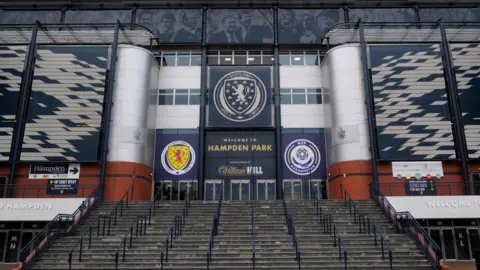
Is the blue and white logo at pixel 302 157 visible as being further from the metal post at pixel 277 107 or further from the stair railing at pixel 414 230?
the stair railing at pixel 414 230

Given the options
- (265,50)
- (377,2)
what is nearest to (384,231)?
(265,50)

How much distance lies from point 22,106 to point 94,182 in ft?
22.3

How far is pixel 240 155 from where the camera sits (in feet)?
94.8

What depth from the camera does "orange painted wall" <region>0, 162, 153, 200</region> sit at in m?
25.2

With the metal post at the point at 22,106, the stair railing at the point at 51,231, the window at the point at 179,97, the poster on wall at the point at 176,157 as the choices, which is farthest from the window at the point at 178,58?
the stair railing at the point at 51,231

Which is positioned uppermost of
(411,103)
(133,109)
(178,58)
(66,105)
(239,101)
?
(178,58)

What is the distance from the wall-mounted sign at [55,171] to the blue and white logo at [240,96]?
10.3 m

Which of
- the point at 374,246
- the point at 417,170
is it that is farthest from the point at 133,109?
the point at 417,170

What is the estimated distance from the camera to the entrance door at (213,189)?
27953 millimetres

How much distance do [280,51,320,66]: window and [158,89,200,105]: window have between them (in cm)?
694

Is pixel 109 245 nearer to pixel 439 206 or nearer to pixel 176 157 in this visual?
pixel 176 157

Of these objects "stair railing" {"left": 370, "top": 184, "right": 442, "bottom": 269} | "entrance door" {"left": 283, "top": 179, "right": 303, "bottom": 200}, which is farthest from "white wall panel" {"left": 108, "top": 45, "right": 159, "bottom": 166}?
"stair railing" {"left": 370, "top": 184, "right": 442, "bottom": 269}

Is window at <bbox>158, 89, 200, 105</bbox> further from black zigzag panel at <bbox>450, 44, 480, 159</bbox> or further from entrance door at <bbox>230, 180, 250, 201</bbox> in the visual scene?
black zigzag panel at <bbox>450, 44, 480, 159</bbox>

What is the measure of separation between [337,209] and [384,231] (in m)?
3.09
